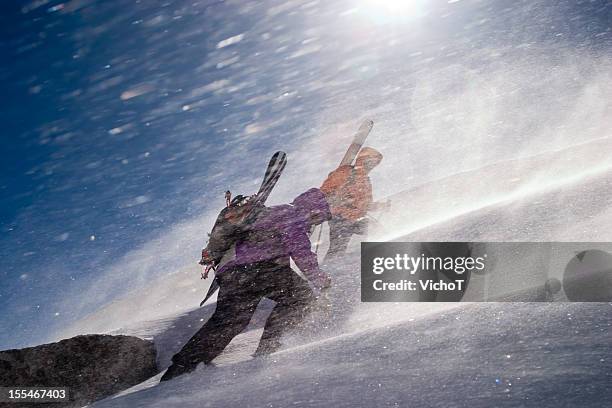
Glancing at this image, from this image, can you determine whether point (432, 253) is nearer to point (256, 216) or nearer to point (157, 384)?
point (256, 216)

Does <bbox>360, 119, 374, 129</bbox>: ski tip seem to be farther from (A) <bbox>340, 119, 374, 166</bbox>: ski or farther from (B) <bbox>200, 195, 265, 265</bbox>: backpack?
(B) <bbox>200, 195, 265, 265</bbox>: backpack

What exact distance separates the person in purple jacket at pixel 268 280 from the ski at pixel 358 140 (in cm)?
243

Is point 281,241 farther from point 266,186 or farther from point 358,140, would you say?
point 358,140

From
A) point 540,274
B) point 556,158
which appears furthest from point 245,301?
point 556,158

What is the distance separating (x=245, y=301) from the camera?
477 centimetres

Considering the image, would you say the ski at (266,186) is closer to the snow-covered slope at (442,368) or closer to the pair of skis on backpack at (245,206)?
the pair of skis on backpack at (245,206)

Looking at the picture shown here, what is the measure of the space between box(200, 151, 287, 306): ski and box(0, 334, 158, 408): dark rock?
112 cm

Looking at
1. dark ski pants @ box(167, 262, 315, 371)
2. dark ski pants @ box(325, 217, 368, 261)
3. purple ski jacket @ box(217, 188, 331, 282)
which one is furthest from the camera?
dark ski pants @ box(325, 217, 368, 261)

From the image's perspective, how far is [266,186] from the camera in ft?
16.6

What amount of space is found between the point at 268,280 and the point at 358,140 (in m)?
3.17

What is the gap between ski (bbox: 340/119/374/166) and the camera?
708 cm

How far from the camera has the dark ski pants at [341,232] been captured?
7.06 meters

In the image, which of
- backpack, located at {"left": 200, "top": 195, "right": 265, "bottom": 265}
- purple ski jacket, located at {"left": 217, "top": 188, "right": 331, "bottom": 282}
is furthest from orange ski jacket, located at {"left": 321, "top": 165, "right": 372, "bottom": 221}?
backpack, located at {"left": 200, "top": 195, "right": 265, "bottom": 265}

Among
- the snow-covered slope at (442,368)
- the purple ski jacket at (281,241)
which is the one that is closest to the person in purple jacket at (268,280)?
the purple ski jacket at (281,241)
